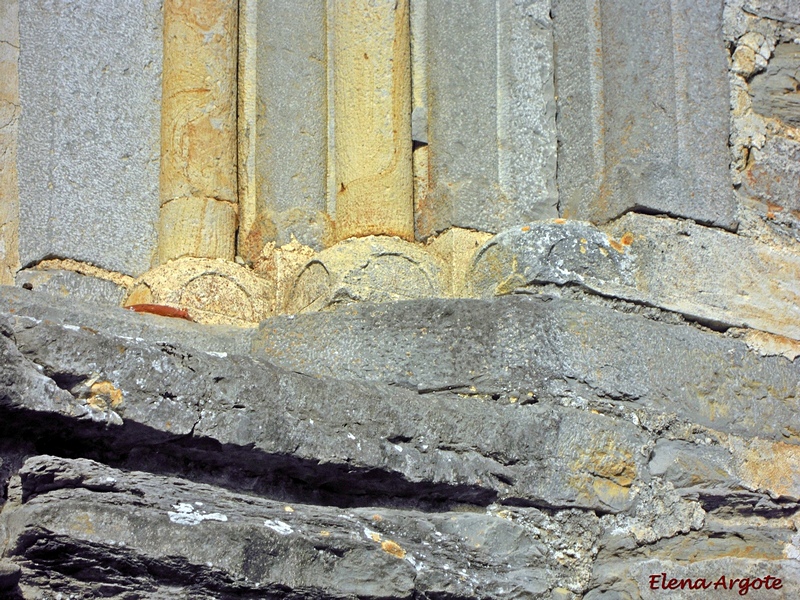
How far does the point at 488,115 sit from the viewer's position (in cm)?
328

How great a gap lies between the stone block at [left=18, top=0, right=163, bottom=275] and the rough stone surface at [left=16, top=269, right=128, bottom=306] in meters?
0.05

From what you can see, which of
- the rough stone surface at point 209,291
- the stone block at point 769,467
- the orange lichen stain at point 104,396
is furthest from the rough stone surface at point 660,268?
the orange lichen stain at point 104,396

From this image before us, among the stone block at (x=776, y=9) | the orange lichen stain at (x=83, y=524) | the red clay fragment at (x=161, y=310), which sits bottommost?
the orange lichen stain at (x=83, y=524)

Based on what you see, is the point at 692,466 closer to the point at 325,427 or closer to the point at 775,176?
the point at 325,427

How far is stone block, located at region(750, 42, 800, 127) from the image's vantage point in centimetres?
329

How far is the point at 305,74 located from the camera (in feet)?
11.1

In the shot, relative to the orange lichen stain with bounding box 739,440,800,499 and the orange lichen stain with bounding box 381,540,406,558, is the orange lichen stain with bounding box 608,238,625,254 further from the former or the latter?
the orange lichen stain with bounding box 381,540,406,558

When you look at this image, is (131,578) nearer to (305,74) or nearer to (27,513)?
(27,513)

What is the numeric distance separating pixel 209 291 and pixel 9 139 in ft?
2.13

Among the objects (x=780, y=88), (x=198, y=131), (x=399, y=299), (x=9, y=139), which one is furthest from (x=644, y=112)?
(x=9, y=139)

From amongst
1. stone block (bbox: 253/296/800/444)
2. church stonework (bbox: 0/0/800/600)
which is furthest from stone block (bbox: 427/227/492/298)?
stone block (bbox: 253/296/800/444)

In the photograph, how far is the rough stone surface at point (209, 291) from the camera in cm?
296

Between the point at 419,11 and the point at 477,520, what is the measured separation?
1.69 metres

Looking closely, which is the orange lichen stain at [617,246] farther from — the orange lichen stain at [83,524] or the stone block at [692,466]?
the orange lichen stain at [83,524]
